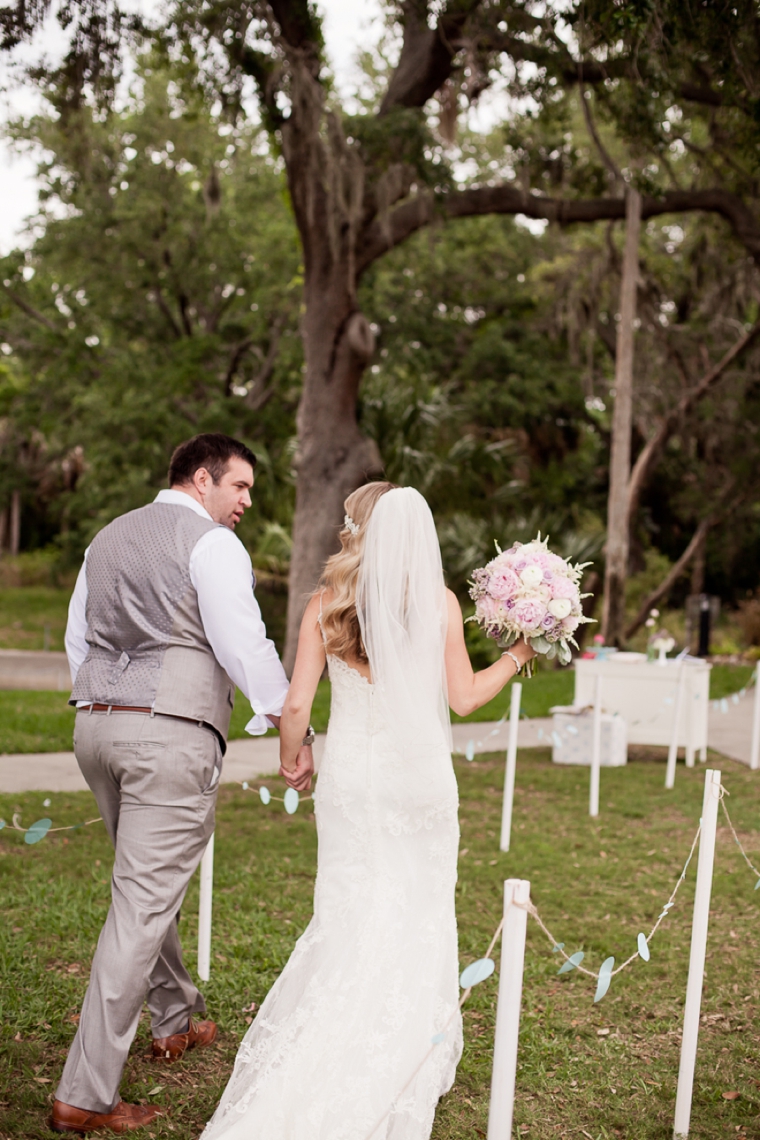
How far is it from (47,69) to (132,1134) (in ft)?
33.5

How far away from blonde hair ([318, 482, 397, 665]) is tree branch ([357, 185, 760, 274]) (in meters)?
10.5

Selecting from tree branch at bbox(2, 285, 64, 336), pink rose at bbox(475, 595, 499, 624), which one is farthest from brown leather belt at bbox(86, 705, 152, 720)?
tree branch at bbox(2, 285, 64, 336)

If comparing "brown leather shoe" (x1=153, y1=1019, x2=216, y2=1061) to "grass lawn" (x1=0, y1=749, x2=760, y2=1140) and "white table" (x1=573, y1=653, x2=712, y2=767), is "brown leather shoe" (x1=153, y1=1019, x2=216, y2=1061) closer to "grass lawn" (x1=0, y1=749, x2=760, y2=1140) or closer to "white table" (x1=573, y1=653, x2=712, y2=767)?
"grass lawn" (x1=0, y1=749, x2=760, y2=1140)

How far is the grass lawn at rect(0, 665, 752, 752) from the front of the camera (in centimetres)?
927

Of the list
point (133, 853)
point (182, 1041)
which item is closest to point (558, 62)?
point (133, 853)

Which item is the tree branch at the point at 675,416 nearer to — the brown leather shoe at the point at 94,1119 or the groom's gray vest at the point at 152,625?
the groom's gray vest at the point at 152,625

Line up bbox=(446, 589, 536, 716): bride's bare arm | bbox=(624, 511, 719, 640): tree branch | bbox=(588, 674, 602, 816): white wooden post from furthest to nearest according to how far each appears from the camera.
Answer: bbox=(624, 511, 719, 640): tree branch → bbox=(588, 674, 602, 816): white wooden post → bbox=(446, 589, 536, 716): bride's bare arm

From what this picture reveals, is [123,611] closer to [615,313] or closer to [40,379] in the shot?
[615,313]

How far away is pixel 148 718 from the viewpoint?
319 cm

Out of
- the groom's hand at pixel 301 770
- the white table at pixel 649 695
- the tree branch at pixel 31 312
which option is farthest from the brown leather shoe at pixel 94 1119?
the tree branch at pixel 31 312

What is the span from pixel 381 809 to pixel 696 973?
1110mm

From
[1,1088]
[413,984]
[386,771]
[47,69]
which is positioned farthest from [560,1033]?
[47,69]

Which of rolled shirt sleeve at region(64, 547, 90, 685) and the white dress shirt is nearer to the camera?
the white dress shirt

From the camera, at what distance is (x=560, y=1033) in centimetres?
404
